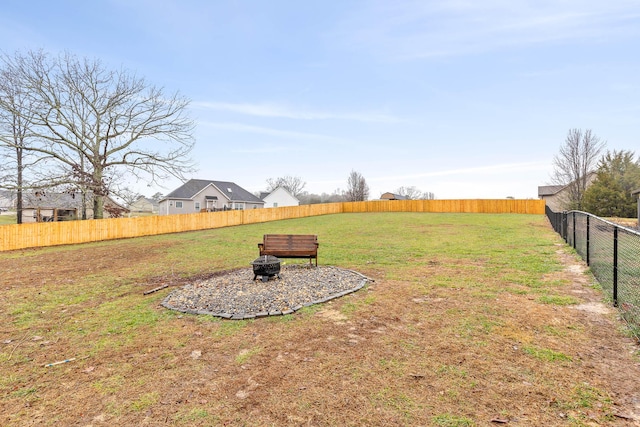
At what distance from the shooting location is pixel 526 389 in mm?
2803

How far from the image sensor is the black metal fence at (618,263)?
4477 mm

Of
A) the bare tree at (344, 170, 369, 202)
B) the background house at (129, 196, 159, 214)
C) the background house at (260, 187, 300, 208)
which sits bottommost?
the background house at (129, 196, 159, 214)

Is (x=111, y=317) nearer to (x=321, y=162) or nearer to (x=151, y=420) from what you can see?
(x=151, y=420)

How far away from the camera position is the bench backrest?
8109 mm

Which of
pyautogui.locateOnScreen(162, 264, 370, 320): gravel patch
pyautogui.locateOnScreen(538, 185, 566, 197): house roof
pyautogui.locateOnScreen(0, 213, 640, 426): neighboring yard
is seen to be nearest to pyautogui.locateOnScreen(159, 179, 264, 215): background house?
pyautogui.locateOnScreen(0, 213, 640, 426): neighboring yard

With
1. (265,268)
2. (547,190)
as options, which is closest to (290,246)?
(265,268)

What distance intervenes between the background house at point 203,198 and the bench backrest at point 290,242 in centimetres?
3605

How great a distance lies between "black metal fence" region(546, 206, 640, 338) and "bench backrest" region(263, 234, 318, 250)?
235 inches

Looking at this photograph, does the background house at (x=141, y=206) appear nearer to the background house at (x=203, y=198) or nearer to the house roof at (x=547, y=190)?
the background house at (x=203, y=198)

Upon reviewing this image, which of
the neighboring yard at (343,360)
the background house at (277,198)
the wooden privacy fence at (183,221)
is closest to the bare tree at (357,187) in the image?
the background house at (277,198)

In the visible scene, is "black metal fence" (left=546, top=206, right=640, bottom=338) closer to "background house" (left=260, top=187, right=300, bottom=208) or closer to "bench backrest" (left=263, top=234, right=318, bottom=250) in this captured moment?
"bench backrest" (left=263, top=234, right=318, bottom=250)

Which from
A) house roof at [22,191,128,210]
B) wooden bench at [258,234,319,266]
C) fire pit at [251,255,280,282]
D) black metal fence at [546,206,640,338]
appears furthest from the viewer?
house roof at [22,191,128,210]

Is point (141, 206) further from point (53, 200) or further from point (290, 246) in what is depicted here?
point (290, 246)

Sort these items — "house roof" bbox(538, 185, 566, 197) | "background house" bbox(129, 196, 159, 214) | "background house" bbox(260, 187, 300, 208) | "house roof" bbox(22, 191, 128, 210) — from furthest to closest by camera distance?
"background house" bbox(260, 187, 300, 208) < "house roof" bbox(538, 185, 566, 197) < "background house" bbox(129, 196, 159, 214) < "house roof" bbox(22, 191, 128, 210)
